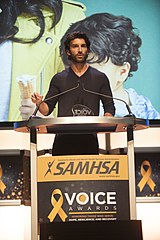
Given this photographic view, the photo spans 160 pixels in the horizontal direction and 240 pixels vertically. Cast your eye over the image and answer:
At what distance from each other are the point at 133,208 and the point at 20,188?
4.21ft

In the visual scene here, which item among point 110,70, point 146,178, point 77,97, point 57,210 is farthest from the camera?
point 110,70

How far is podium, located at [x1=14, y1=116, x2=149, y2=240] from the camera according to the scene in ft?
7.62

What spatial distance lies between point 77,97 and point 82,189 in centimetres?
71

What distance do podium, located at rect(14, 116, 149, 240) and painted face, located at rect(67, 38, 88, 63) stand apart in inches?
25.1

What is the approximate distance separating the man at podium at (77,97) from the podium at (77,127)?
16cm

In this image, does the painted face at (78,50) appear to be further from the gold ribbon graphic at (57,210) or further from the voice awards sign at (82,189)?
the gold ribbon graphic at (57,210)

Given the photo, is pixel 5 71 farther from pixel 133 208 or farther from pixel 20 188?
pixel 133 208

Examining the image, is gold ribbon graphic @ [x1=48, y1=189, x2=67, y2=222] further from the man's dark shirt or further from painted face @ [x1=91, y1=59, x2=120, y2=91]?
painted face @ [x1=91, y1=59, x2=120, y2=91]

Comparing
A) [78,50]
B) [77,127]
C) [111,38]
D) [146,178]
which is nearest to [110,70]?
[111,38]

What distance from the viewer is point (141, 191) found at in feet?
11.7

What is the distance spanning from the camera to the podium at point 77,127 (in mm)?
2322

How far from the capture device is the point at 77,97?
2930 mm

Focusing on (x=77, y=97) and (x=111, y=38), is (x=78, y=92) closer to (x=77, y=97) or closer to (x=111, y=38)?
(x=77, y=97)

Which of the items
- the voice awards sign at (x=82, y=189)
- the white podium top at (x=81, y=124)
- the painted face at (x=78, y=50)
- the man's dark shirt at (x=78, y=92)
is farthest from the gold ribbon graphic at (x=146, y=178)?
the voice awards sign at (x=82, y=189)
